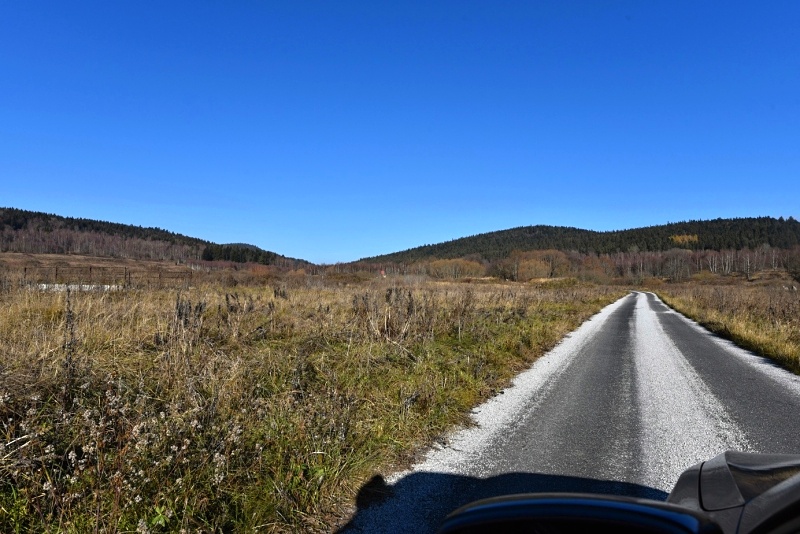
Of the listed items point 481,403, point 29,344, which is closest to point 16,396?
point 29,344

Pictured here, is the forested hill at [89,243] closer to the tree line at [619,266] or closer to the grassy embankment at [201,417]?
the tree line at [619,266]

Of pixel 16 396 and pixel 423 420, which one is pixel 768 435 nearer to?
pixel 423 420

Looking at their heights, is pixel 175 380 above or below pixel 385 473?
above

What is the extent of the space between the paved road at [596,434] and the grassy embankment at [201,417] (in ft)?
1.29

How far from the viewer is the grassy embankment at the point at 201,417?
3059mm

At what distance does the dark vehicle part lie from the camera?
1.14 metres

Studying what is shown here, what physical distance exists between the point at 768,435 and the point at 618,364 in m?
4.56

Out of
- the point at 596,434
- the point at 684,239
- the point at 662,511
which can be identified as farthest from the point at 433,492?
the point at 684,239

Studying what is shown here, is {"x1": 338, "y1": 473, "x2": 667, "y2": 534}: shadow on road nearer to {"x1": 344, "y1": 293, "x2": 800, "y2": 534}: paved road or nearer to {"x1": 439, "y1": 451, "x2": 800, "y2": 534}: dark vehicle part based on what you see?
{"x1": 344, "y1": 293, "x2": 800, "y2": 534}: paved road

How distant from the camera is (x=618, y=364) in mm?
9711

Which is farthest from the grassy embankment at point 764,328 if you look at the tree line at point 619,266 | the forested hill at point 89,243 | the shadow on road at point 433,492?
the forested hill at point 89,243

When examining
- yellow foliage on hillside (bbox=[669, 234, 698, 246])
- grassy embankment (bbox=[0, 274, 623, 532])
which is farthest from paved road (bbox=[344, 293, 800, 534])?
yellow foliage on hillside (bbox=[669, 234, 698, 246])

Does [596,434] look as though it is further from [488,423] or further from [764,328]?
[764,328]

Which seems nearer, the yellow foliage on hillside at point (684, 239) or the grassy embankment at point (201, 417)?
the grassy embankment at point (201, 417)
